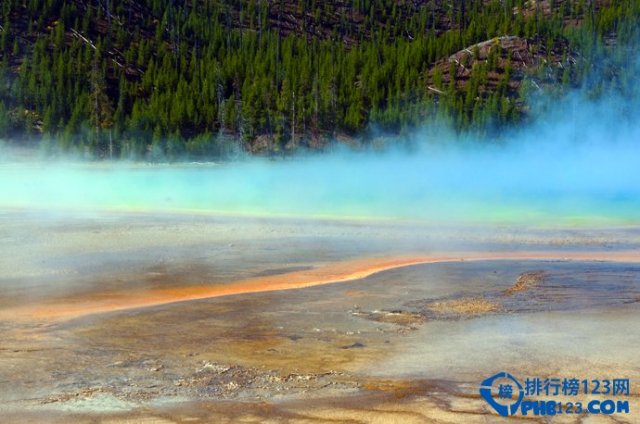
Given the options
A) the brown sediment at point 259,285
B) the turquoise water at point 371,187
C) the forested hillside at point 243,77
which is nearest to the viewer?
the brown sediment at point 259,285

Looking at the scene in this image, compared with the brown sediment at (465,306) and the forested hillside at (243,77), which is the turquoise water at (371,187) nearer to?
the forested hillside at (243,77)

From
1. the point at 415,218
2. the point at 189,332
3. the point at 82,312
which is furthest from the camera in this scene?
the point at 415,218

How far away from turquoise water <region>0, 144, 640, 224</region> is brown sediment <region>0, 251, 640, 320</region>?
7182 mm

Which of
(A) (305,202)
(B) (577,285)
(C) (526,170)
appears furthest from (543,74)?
(B) (577,285)

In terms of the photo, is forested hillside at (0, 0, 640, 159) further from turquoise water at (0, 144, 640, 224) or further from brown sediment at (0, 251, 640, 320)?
brown sediment at (0, 251, 640, 320)

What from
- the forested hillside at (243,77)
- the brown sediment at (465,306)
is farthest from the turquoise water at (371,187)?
the brown sediment at (465,306)

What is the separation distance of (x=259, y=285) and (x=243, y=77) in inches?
2497

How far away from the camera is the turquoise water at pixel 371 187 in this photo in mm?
27062

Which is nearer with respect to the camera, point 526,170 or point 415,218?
point 415,218

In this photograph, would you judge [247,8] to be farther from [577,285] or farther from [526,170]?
[577,285]

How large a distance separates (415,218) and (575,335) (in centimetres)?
1488

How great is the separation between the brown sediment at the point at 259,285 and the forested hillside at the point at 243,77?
44.5 meters

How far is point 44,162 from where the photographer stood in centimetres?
5397

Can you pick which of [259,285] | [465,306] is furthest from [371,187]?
[465,306]
